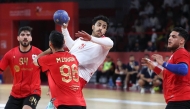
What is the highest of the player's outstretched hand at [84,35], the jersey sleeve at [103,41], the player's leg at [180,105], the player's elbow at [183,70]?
the player's outstretched hand at [84,35]

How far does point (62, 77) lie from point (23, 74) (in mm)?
1803

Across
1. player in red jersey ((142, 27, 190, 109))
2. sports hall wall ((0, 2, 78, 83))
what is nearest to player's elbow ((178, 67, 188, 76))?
player in red jersey ((142, 27, 190, 109))

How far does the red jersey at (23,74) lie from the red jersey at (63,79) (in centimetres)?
160

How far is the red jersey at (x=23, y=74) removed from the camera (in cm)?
708

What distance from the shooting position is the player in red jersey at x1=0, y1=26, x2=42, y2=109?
7051mm

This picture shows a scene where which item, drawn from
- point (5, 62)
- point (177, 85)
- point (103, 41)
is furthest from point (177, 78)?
point (5, 62)

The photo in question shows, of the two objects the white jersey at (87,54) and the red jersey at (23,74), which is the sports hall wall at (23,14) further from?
the white jersey at (87,54)

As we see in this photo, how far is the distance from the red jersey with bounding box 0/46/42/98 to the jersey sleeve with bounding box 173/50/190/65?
7.26 feet

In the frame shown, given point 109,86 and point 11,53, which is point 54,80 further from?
point 109,86

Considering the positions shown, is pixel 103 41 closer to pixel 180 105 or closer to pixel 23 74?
pixel 180 105

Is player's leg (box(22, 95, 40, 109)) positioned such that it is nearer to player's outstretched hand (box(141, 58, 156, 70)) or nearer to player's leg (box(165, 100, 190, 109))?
player's outstretched hand (box(141, 58, 156, 70))

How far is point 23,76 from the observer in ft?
23.4

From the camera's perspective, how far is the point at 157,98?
13.9 metres

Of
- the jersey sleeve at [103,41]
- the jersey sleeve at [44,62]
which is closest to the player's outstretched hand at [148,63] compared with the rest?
the jersey sleeve at [103,41]
